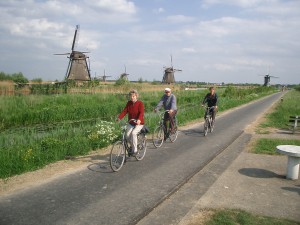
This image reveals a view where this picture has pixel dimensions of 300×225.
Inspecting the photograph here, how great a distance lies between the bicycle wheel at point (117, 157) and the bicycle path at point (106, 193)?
0.18 metres

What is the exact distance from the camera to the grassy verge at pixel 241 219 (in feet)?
16.1

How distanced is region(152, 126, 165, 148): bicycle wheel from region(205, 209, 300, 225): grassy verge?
223 inches

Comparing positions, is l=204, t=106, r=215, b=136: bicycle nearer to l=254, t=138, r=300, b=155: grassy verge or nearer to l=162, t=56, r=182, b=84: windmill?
l=254, t=138, r=300, b=155: grassy verge

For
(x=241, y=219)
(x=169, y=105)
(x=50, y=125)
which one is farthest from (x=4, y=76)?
(x=241, y=219)

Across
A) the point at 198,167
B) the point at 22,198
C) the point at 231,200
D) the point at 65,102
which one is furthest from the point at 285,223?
the point at 65,102

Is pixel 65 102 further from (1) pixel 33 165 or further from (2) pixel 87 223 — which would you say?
(2) pixel 87 223

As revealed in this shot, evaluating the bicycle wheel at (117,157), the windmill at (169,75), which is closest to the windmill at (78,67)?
the windmill at (169,75)

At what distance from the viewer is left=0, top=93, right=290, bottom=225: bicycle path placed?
5.05 metres

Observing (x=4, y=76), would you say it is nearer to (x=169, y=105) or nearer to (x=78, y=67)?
(x=78, y=67)

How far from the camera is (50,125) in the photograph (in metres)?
13.8

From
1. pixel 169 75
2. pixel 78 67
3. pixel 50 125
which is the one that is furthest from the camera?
pixel 169 75

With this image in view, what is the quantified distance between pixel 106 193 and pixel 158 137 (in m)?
5.06

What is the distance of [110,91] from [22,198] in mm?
29422

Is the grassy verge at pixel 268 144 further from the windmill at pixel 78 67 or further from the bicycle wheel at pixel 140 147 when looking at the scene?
the windmill at pixel 78 67
